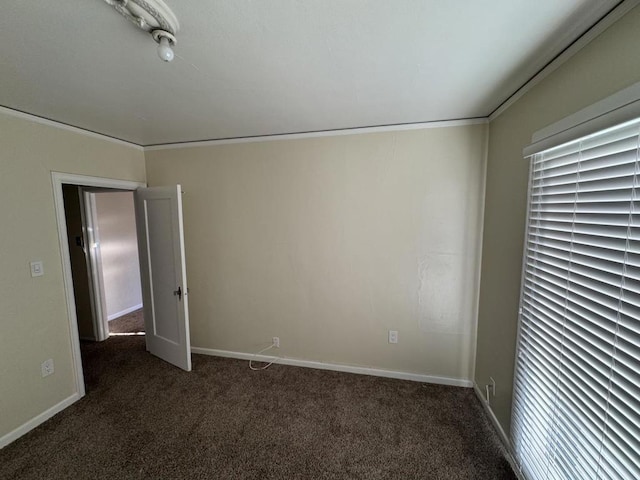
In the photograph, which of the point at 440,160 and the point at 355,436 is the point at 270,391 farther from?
the point at 440,160

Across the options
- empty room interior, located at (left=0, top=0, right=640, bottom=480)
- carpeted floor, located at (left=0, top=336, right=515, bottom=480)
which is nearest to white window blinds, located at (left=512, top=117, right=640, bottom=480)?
empty room interior, located at (left=0, top=0, right=640, bottom=480)

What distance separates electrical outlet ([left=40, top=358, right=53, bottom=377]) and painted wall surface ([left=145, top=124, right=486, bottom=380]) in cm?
111

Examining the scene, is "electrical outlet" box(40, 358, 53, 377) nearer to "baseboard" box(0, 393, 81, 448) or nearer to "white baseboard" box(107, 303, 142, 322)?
"baseboard" box(0, 393, 81, 448)

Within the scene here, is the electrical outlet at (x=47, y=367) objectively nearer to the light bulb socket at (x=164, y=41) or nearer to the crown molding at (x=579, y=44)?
the light bulb socket at (x=164, y=41)

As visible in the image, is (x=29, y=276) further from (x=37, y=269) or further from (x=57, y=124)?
(x=57, y=124)

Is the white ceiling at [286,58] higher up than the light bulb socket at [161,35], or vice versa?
the white ceiling at [286,58]

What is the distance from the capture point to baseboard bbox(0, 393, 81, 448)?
1.71 meters

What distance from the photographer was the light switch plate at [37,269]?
6.11 feet

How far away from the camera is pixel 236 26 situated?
40.3 inches

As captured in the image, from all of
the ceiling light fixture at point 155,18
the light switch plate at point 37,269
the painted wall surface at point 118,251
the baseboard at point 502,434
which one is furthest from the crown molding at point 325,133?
the baseboard at point 502,434

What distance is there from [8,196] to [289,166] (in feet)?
6.79

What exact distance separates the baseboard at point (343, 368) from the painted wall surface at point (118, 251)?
86.7 inches

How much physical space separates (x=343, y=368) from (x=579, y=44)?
274cm

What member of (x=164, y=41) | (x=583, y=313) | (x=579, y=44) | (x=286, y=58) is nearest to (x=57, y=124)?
(x=164, y=41)
